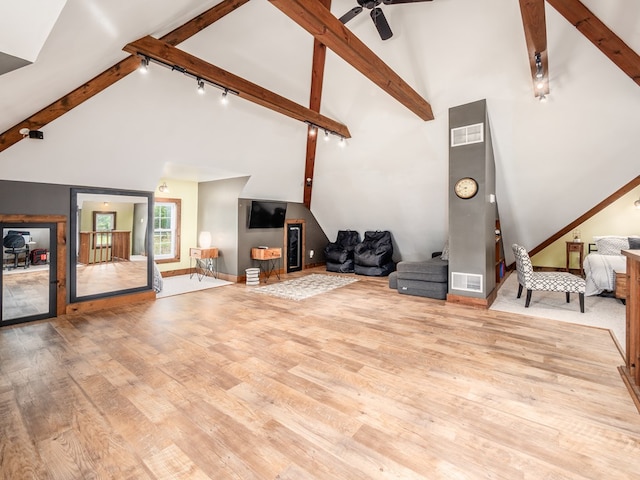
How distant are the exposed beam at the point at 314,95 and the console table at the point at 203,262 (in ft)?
9.21

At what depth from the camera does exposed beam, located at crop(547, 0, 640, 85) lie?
2982mm

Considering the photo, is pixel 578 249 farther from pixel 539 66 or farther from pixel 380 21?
pixel 380 21

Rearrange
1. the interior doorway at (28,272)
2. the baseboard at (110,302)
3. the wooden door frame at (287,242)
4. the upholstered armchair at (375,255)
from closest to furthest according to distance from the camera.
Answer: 1. the interior doorway at (28,272)
2. the baseboard at (110,302)
3. the upholstered armchair at (375,255)
4. the wooden door frame at (287,242)

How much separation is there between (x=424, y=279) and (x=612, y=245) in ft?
14.5

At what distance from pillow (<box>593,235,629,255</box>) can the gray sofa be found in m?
3.85

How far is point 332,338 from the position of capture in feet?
11.4

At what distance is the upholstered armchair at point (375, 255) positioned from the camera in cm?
751

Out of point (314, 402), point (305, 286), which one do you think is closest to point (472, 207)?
point (305, 286)

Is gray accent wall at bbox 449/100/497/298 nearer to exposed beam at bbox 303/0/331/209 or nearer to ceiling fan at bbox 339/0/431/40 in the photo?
ceiling fan at bbox 339/0/431/40

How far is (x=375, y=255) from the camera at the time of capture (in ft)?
24.7

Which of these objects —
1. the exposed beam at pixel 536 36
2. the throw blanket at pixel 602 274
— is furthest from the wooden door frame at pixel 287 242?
the throw blanket at pixel 602 274

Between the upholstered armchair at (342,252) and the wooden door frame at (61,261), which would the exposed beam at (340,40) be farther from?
the upholstered armchair at (342,252)

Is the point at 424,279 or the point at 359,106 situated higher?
the point at 359,106

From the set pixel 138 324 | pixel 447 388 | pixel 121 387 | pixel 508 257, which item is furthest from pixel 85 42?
pixel 508 257
